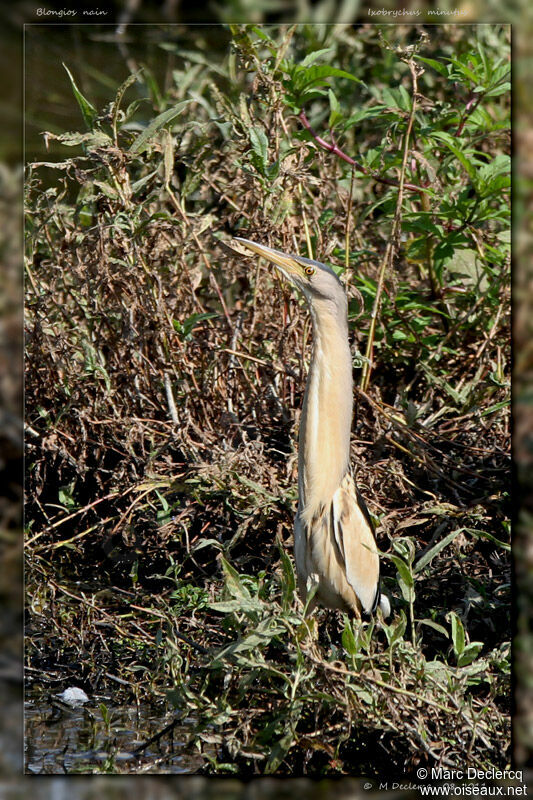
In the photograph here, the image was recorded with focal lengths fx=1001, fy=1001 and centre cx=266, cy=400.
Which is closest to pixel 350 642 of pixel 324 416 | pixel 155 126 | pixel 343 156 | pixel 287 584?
pixel 287 584

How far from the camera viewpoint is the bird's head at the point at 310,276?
1.69 meters

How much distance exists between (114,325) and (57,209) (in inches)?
12.3

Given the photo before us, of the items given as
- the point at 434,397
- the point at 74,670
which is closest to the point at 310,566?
the point at 74,670

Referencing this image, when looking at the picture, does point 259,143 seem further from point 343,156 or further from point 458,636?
point 458,636

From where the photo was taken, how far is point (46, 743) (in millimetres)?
1674

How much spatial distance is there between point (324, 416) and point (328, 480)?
0.11 m

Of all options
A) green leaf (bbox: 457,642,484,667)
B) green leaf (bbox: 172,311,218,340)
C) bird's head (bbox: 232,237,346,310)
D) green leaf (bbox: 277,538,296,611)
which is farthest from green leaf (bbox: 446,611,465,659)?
green leaf (bbox: 172,311,218,340)

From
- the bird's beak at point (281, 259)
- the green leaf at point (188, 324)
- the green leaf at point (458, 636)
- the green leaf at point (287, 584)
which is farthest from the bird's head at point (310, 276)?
the green leaf at point (458, 636)

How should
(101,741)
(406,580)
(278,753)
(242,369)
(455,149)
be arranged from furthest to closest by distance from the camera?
1. (242,369)
2. (455,149)
3. (101,741)
4. (406,580)
5. (278,753)

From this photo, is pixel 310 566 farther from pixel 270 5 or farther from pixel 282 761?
pixel 270 5

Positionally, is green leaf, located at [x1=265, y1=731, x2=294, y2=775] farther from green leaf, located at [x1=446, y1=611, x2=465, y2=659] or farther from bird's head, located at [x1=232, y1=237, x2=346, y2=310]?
bird's head, located at [x1=232, y1=237, x2=346, y2=310]

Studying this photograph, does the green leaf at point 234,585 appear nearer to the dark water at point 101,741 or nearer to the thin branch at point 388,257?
the dark water at point 101,741

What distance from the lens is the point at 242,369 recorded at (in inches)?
86.5

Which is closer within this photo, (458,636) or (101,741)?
(458,636)
